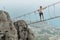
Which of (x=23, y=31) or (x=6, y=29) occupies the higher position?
(x=6, y=29)

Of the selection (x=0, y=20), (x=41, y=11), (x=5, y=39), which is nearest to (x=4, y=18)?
(x=0, y=20)

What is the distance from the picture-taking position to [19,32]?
61.9 ft

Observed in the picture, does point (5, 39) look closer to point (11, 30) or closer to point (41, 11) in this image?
point (11, 30)

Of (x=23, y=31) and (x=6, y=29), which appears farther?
(x=23, y=31)

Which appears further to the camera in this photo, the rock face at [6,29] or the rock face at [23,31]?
the rock face at [23,31]

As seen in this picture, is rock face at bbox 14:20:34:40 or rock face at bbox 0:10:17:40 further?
rock face at bbox 14:20:34:40

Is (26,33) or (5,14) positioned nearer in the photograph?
(5,14)

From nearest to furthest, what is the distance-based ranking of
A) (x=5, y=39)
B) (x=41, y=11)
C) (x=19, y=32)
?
(x=5, y=39) → (x=19, y=32) → (x=41, y=11)

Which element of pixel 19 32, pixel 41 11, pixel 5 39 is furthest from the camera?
pixel 41 11

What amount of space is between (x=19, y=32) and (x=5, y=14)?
215 cm

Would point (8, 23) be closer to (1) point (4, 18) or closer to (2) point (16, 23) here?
(1) point (4, 18)

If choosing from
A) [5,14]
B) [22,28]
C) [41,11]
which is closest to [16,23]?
[22,28]

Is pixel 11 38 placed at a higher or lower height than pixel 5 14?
lower

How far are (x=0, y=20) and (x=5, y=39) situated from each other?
1.19 meters
